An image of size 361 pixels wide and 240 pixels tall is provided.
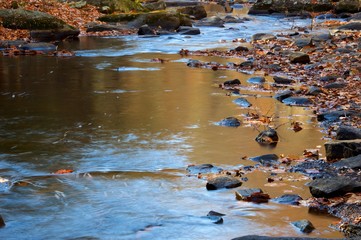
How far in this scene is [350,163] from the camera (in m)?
7.59

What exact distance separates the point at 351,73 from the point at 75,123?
7.20 meters

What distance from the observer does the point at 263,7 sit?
40.9 metres

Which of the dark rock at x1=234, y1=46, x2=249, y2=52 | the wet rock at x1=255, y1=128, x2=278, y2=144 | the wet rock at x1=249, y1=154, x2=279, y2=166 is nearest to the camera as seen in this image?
the wet rock at x1=249, y1=154, x2=279, y2=166

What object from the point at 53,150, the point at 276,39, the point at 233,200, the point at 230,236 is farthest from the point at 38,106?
the point at 276,39

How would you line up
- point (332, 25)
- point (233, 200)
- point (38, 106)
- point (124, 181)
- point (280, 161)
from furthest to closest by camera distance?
1. point (332, 25)
2. point (38, 106)
3. point (280, 161)
4. point (124, 181)
5. point (233, 200)

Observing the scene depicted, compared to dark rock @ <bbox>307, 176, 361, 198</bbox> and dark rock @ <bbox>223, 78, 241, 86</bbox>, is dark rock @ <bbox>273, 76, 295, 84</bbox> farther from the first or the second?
dark rock @ <bbox>307, 176, 361, 198</bbox>

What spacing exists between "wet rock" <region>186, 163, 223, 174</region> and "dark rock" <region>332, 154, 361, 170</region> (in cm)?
139

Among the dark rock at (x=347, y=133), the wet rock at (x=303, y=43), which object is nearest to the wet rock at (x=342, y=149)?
the dark rock at (x=347, y=133)

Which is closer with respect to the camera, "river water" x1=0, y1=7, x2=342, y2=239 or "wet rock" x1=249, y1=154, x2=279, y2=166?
"river water" x1=0, y1=7, x2=342, y2=239

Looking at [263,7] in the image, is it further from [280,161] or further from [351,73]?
[280,161]

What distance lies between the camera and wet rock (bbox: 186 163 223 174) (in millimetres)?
7805

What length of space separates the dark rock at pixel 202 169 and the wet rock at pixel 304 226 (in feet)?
6.22

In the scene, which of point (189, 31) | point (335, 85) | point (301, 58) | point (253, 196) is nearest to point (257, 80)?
point (335, 85)

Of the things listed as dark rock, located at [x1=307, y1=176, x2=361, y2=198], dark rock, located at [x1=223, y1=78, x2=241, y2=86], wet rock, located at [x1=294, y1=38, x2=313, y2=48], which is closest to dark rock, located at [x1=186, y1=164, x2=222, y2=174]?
dark rock, located at [x1=307, y1=176, x2=361, y2=198]
